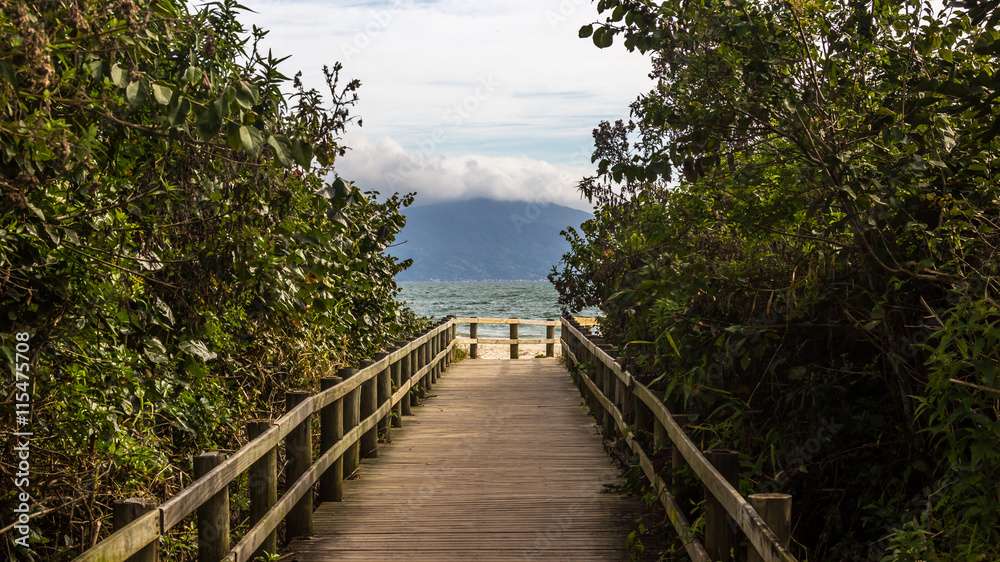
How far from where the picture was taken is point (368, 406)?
23.5 ft

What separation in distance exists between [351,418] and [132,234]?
2.96 m

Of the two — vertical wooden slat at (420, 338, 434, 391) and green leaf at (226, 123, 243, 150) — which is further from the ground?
green leaf at (226, 123, 243, 150)

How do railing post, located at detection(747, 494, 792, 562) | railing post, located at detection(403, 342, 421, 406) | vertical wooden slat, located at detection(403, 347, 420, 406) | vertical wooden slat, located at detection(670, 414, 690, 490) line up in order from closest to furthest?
railing post, located at detection(747, 494, 792, 562) < vertical wooden slat, located at detection(670, 414, 690, 490) < vertical wooden slat, located at detection(403, 347, 420, 406) < railing post, located at detection(403, 342, 421, 406)

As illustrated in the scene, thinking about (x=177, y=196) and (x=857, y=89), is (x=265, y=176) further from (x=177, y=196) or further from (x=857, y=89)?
(x=857, y=89)

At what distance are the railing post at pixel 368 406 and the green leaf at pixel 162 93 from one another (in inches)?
187

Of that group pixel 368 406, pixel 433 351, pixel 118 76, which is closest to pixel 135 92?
pixel 118 76

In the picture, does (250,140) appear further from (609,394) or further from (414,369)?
(414,369)

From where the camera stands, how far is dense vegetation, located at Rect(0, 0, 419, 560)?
2498 mm

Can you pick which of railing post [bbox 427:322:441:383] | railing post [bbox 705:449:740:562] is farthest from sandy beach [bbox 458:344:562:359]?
railing post [bbox 705:449:740:562]

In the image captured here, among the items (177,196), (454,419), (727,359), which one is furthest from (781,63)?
(454,419)

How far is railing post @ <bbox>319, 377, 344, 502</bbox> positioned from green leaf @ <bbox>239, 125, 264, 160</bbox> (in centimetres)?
351

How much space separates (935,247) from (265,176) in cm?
325

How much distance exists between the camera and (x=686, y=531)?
13.5ft

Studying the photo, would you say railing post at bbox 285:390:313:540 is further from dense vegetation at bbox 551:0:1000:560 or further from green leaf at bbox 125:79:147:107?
green leaf at bbox 125:79:147:107
